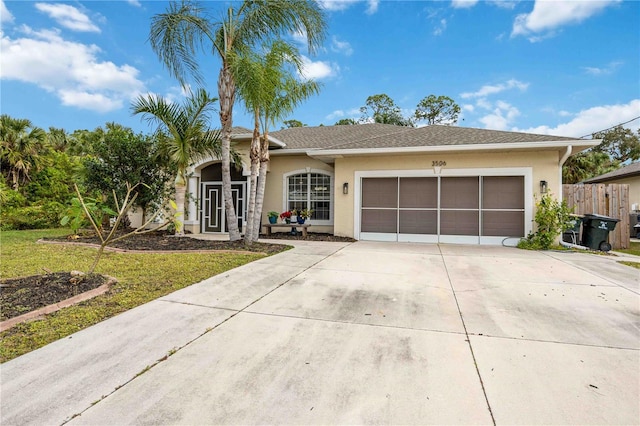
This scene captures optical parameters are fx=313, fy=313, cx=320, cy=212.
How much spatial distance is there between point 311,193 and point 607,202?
10095 millimetres

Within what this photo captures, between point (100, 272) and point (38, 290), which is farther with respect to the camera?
point (100, 272)

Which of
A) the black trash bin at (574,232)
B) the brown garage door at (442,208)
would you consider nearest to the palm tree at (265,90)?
the brown garage door at (442,208)

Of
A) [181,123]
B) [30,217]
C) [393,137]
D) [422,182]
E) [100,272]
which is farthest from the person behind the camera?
[30,217]

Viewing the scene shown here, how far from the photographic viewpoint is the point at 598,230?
30.6 feet

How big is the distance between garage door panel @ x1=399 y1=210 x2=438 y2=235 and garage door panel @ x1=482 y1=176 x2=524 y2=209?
1.65m

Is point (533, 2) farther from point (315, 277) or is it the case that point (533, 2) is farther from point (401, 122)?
point (401, 122)

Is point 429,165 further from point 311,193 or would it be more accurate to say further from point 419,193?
point 311,193

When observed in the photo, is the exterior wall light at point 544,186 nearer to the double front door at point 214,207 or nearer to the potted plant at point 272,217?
the potted plant at point 272,217

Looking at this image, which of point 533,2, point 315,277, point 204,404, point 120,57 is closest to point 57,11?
point 120,57

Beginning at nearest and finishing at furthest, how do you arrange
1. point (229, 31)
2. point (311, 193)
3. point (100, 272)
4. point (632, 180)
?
1. point (100, 272)
2. point (229, 31)
3. point (311, 193)
4. point (632, 180)

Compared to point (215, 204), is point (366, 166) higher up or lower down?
higher up

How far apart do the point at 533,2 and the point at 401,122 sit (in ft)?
65.2

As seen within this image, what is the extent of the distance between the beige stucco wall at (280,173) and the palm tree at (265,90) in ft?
9.37

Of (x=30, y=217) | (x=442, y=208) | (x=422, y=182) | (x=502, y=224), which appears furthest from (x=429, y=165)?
(x=30, y=217)
